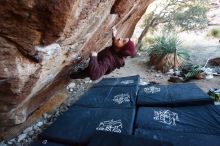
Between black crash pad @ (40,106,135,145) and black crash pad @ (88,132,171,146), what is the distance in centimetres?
37

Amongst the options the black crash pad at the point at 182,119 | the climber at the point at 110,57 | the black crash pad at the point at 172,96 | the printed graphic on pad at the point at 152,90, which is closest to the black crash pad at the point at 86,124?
the black crash pad at the point at 182,119

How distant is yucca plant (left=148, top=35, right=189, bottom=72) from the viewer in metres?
8.86

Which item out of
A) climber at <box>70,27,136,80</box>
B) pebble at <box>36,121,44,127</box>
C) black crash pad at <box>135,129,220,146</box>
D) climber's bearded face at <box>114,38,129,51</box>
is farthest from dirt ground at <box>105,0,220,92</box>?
climber's bearded face at <box>114,38,129,51</box>

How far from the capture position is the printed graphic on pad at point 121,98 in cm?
524

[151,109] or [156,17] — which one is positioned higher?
[156,17]

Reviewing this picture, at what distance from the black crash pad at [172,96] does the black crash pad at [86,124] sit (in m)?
0.58

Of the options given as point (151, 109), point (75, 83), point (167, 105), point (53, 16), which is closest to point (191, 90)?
point (167, 105)

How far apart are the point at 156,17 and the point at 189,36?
9.33 ft

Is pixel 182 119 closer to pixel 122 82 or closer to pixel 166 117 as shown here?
pixel 166 117

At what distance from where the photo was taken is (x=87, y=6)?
2.49 meters

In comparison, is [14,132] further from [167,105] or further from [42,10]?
[42,10]

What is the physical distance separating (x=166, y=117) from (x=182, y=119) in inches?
10.7

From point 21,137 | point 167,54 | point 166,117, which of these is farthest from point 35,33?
point 167,54

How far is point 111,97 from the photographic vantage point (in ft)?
18.2
